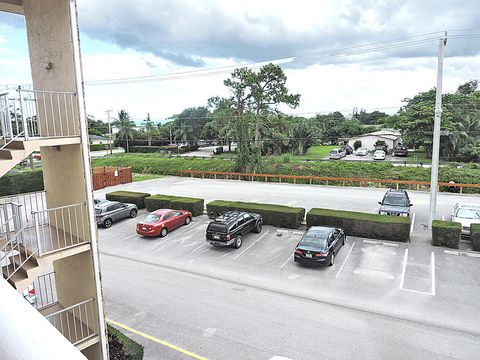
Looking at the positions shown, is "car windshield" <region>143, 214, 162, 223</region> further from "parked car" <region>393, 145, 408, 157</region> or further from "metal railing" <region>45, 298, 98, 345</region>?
"parked car" <region>393, 145, 408, 157</region>

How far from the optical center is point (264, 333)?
9.49 m

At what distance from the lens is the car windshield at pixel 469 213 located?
56.2 feet

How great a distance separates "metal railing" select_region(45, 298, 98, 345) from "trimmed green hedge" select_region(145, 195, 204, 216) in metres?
13.7

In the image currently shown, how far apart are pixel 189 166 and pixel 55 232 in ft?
110

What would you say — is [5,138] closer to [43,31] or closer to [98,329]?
[43,31]

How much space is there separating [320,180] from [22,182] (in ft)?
76.8

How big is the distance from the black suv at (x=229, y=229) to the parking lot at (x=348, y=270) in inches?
19.5

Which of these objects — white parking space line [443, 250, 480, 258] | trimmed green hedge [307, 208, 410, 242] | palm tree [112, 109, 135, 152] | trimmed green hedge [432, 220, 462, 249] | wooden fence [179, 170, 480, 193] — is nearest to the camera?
white parking space line [443, 250, 480, 258]

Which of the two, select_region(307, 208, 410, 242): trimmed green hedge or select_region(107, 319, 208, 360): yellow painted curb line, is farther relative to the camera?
select_region(307, 208, 410, 242): trimmed green hedge

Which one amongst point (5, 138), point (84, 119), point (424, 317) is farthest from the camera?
point (424, 317)

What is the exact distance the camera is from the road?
8695 mm

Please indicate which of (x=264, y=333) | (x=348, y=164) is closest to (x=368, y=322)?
(x=264, y=333)

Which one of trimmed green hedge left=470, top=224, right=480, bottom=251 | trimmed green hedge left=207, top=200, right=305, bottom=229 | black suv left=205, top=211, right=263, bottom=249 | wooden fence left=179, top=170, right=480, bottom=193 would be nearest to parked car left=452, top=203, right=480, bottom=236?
trimmed green hedge left=470, top=224, right=480, bottom=251

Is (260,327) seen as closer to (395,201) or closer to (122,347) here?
(122,347)
